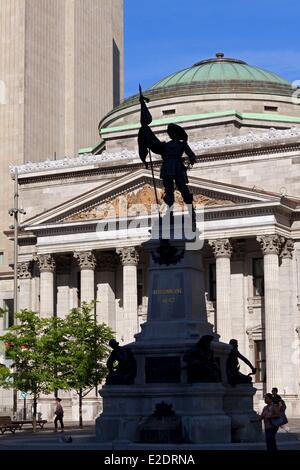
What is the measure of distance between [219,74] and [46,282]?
25.6m

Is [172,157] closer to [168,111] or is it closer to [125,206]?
[125,206]

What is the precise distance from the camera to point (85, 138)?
105 meters

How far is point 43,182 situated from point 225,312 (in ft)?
67.7

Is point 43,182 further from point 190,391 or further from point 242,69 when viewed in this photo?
point 190,391

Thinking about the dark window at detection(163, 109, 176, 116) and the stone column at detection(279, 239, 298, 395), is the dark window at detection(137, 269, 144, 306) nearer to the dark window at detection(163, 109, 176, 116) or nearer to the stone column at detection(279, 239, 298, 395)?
the stone column at detection(279, 239, 298, 395)

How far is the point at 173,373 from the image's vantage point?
29.6 m

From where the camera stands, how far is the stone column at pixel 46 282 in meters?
72.3

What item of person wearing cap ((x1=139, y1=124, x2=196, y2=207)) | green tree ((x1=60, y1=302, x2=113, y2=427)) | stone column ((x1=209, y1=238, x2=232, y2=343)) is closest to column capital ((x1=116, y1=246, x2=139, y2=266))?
stone column ((x1=209, y1=238, x2=232, y2=343))

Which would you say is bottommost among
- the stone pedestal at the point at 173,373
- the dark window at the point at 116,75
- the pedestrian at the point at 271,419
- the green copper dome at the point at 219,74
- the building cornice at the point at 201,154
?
the pedestrian at the point at 271,419

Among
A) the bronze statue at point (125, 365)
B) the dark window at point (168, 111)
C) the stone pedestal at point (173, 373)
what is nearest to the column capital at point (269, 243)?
the dark window at point (168, 111)

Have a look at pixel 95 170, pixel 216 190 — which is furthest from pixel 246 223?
pixel 95 170

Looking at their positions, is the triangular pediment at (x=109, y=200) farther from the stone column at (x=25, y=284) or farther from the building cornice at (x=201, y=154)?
the stone column at (x=25, y=284)

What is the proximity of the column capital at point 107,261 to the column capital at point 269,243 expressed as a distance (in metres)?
12.2

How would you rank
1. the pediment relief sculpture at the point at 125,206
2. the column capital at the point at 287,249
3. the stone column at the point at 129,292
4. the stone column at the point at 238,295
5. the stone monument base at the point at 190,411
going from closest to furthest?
the stone monument base at the point at 190,411
the column capital at the point at 287,249
the stone column at the point at 238,295
the stone column at the point at 129,292
the pediment relief sculpture at the point at 125,206
